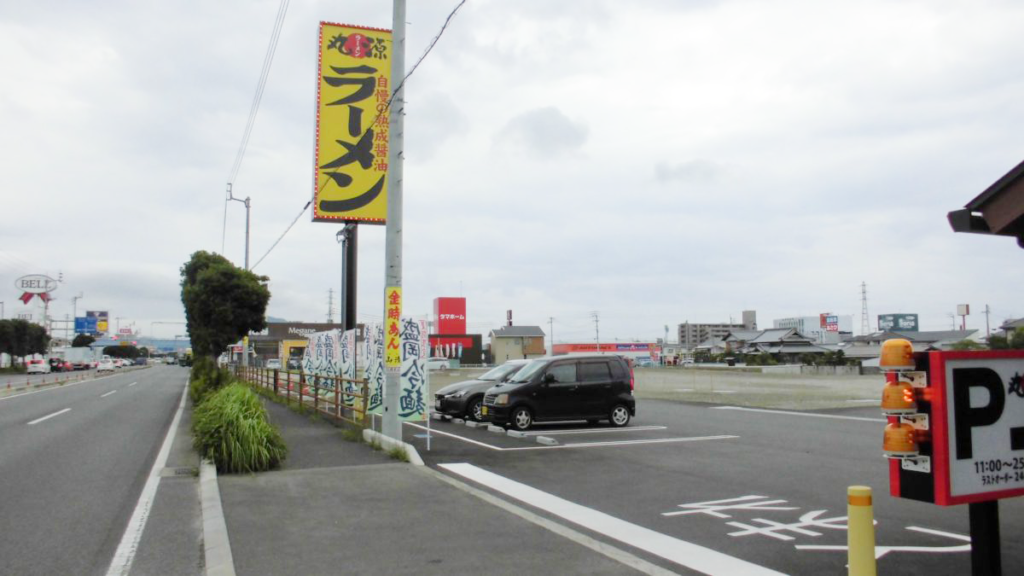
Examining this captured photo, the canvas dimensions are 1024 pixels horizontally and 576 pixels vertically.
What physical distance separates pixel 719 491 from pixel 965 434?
197 inches

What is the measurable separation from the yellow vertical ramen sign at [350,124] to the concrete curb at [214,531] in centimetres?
1185

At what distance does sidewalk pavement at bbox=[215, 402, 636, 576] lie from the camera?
18.7 feet

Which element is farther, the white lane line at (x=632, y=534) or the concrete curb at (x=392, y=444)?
the concrete curb at (x=392, y=444)

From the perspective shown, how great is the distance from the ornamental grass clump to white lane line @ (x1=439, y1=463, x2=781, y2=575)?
2799 millimetres

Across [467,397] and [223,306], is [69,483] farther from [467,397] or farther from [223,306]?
[223,306]

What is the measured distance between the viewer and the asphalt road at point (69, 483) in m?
6.39

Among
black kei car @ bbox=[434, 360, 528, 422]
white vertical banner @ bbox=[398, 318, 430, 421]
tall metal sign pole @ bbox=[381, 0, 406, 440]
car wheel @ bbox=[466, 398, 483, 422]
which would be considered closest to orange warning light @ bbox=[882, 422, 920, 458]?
tall metal sign pole @ bbox=[381, 0, 406, 440]

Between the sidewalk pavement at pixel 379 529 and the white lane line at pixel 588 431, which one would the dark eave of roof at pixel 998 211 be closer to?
the sidewalk pavement at pixel 379 529

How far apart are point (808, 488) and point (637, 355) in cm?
9132

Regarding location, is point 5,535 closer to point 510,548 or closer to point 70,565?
point 70,565

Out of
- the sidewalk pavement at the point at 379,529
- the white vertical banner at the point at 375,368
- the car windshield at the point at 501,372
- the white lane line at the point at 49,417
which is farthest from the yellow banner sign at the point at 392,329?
the white lane line at the point at 49,417

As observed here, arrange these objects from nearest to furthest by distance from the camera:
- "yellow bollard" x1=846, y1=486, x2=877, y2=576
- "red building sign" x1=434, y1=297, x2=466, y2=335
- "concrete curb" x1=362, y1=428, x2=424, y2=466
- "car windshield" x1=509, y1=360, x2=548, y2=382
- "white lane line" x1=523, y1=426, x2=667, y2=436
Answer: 1. "yellow bollard" x1=846, y1=486, x2=877, y2=576
2. "concrete curb" x1=362, y1=428, x2=424, y2=466
3. "white lane line" x1=523, y1=426, x2=667, y2=436
4. "car windshield" x1=509, y1=360, x2=548, y2=382
5. "red building sign" x1=434, y1=297, x2=466, y2=335

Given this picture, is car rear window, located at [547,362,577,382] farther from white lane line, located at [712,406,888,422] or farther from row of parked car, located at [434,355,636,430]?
white lane line, located at [712,406,888,422]

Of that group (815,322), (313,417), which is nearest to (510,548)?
(313,417)
